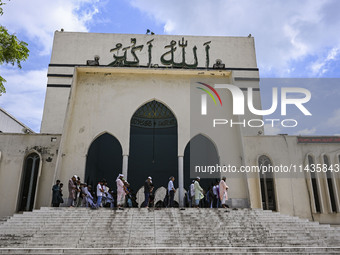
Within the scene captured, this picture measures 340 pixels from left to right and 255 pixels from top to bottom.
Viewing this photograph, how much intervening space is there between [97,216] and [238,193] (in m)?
Answer: 5.63

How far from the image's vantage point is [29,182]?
39.0 feet

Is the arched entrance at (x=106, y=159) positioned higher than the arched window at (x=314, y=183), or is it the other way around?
the arched entrance at (x=106, y=159)

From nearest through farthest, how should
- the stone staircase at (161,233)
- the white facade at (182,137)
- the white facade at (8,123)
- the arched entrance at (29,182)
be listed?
the stone staircase at (161,233)
the arched entrance at (29,182)
the white facade at (182,137)
the white facade at (8,123)

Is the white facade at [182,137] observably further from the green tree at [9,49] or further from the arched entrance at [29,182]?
the green tree at [9,49]

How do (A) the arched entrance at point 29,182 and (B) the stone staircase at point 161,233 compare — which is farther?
(A) the arched entrance at point 29,182

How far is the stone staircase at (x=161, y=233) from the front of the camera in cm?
679

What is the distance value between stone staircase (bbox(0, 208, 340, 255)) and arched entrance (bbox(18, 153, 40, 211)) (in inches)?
112

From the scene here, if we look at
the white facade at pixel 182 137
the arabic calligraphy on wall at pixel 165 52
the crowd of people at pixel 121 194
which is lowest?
the crowd of people at pixel 121 194

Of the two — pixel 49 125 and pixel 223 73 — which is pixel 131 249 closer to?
pixel 223 73

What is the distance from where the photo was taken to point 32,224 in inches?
322

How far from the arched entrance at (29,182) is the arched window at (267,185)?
28.2ft

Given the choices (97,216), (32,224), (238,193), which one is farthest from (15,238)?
(238,193)

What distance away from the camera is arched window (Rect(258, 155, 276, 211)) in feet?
39.7

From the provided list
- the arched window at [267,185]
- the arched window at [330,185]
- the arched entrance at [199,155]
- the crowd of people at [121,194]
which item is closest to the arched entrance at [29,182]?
the crowd of people at [121,194]
